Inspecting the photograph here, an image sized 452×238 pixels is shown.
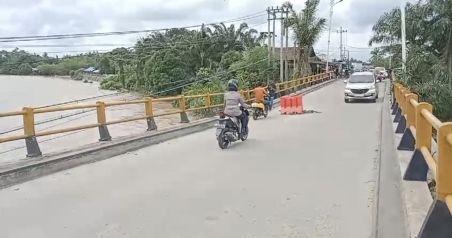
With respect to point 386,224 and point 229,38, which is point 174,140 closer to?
point 386,224

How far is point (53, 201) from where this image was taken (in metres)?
6.75

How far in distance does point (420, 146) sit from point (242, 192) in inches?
92.2

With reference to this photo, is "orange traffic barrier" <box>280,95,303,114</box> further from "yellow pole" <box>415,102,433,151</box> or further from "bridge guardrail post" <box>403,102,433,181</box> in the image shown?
"yellow pole" <box>415,102,433,151</box>

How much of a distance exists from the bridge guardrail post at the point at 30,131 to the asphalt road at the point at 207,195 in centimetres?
82

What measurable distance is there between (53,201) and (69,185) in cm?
97

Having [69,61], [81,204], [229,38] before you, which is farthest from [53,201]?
[69,61]

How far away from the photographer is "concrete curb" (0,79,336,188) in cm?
804

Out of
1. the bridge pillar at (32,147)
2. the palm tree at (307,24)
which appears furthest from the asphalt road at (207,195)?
the palm tree at (307,24)

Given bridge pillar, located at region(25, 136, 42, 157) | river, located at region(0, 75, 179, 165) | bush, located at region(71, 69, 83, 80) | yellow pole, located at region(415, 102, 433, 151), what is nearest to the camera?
yellow pole, located at region(415, 102, 433, 151)

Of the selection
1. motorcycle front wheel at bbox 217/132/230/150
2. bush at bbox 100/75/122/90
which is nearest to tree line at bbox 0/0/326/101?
bush at bbox 100/75/122/90

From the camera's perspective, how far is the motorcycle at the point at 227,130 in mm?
11211

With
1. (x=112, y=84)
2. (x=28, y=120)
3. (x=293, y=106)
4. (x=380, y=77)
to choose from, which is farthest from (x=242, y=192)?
(x=112, y=84)

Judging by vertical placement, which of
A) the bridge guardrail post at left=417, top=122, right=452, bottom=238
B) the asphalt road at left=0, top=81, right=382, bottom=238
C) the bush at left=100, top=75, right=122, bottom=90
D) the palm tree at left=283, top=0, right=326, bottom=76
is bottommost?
the bush at left=100, top=75, right=122, bottom=90

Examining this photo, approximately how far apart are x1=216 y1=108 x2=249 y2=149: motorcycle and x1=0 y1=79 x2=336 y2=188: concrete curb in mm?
1832
